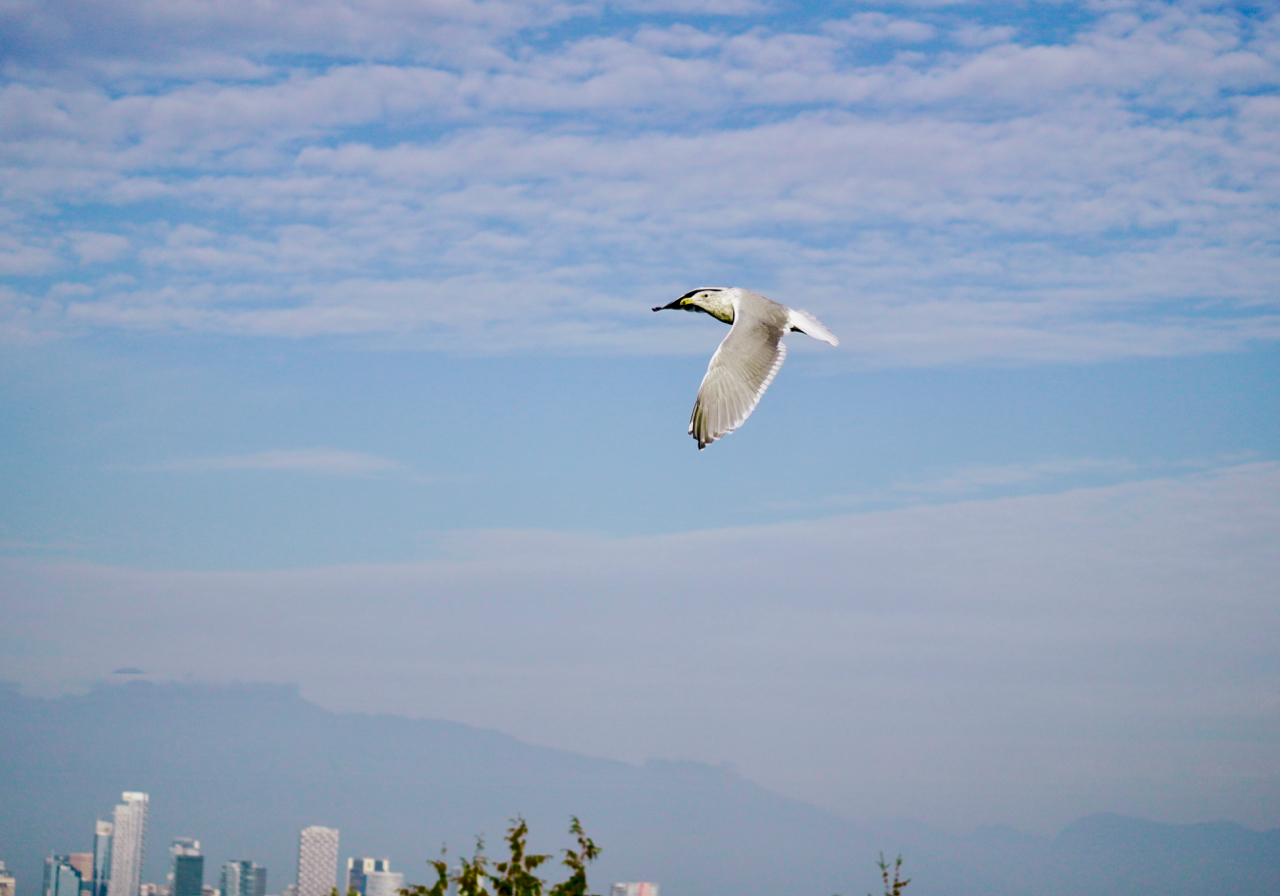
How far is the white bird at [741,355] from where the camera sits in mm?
15859

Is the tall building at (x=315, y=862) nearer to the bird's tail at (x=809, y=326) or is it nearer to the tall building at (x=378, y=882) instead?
the tall building at (x=378, y=882)

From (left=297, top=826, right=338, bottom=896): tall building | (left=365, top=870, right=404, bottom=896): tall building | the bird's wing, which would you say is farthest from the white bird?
(left=297, top=826, right=338, bottom=896): tall building

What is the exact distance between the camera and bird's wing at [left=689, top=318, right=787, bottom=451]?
15797 millimetres

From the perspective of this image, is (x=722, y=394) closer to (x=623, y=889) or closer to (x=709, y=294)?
(x=709, y=294)

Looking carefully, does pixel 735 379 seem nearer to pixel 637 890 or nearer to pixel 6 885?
pixel 637 890

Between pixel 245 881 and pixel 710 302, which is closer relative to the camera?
pixel 710 302

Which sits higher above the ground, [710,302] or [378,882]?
[710,302]

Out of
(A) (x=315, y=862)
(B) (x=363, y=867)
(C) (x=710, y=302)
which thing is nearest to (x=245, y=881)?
(A) (x=315, y=862)

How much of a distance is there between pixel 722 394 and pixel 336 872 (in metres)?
189

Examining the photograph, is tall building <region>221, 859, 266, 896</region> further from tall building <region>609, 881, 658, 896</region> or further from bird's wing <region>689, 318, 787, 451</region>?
bird's wing <region>689, 318, 787, 451</region>

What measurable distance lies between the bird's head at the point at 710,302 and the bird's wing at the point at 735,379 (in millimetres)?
1298

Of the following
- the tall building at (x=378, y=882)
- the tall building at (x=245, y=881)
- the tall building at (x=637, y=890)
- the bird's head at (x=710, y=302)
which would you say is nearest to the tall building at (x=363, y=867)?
the tall building at (x=378, y=882)

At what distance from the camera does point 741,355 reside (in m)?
16.5

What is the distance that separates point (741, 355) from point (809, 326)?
65.6 inches
